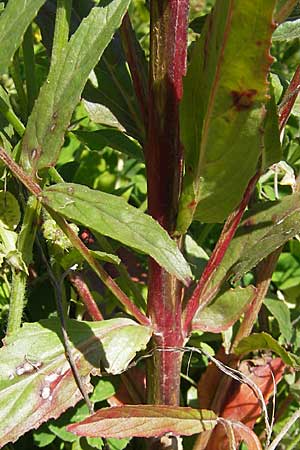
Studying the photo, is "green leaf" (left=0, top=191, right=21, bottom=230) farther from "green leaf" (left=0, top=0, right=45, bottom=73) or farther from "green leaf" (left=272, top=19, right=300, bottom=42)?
"green leaf" (left=272, top=19, right=300, bottom=42)

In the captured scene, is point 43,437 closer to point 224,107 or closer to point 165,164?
point 165,164

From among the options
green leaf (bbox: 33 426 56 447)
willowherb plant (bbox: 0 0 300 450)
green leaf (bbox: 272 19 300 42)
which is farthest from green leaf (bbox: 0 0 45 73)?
green leaf (bbox: 33 426 56 447)

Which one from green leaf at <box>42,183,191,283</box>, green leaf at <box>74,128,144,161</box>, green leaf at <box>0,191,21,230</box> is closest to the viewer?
green leaf at <box>42,183,191,283</box>

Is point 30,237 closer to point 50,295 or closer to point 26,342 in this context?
point 26,342

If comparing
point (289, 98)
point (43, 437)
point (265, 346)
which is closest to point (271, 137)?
point (289, 98)

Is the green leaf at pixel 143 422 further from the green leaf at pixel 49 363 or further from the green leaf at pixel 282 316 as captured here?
the green leaf at pixel 282 316

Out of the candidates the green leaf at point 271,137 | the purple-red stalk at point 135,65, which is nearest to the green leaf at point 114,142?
the purple-red stalk at point 135,65

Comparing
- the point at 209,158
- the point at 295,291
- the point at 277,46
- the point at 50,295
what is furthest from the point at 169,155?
the point at 277,46
